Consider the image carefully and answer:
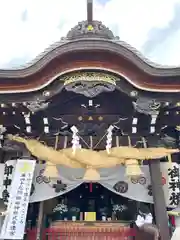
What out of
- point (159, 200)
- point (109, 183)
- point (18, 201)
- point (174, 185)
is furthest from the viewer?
point (109, 183)

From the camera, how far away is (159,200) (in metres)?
6.05

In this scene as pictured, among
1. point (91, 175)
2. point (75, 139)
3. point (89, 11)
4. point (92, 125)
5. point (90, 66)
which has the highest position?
point (89, 11)

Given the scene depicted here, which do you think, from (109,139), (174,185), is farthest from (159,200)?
(109,139)

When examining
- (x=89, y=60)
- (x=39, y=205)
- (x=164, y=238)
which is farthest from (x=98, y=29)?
(x=164, y=238)

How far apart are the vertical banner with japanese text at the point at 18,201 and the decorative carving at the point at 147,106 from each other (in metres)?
2.47

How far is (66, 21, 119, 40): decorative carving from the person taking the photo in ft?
22.7

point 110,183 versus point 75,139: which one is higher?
point 75,139

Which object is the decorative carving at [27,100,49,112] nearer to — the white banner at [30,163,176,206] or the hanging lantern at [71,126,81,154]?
the hanging lantern at [71,126,81,154]

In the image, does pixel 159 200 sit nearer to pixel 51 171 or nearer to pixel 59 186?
pixel 59 186

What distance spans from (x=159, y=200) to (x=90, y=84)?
267 cm

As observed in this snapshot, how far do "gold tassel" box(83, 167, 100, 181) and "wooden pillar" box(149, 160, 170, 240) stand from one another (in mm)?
1146

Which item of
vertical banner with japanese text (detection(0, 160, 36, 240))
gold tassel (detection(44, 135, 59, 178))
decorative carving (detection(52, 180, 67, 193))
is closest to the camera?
vertical banner with japanese text (detection(0, 160, 36, 240))

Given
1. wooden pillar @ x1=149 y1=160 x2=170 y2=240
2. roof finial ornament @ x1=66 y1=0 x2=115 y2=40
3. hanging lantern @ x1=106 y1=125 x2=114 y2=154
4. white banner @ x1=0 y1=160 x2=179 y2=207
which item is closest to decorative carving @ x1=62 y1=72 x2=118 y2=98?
hanging lantern @ x1=106 y1=125 x2=114 y2=154

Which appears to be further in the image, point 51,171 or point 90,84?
point 51,171
